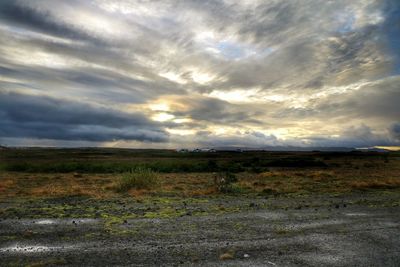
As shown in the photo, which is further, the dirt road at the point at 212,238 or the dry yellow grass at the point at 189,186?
the dry yellow grass at the point at 189,186

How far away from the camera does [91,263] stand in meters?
8.34

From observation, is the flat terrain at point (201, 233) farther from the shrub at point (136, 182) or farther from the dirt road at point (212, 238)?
the shrub at point (136, 182)

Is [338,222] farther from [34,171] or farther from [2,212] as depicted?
[34,171]

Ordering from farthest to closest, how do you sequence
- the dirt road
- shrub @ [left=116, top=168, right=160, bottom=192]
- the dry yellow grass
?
shrub @ [left=116, top=168, right=160, bottom=192] → the dry yellow grass → the dirt road

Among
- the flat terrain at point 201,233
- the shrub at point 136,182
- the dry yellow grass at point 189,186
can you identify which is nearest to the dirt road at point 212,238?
the flat terrain at point 201,233

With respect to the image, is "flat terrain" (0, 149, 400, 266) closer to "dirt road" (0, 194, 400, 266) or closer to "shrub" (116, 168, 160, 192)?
"dirt road" (0, 194, 400, 266)

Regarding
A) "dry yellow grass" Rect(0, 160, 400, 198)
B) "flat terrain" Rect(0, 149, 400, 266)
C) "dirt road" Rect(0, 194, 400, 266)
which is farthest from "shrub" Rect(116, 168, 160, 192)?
"dirt road" Rect(0, 194, 400, 266)

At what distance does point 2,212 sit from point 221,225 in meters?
10.5

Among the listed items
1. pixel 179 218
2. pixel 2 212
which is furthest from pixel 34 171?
pixel 179 218

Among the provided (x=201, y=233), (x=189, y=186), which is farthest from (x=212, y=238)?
(x=189, y=186)

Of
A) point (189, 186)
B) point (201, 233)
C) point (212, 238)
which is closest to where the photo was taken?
point (212, 238)

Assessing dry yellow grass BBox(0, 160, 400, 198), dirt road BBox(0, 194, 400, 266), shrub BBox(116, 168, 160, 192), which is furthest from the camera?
shrub BBox(116, 168, 160, 192)

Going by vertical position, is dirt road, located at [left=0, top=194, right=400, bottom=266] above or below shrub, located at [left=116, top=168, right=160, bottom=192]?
below

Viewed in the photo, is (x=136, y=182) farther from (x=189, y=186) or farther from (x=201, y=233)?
(x=201, y=233)
